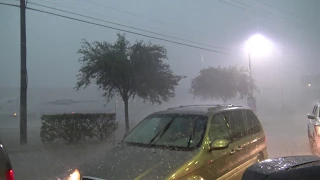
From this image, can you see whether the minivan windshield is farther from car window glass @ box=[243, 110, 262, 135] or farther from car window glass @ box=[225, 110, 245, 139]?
car window glass @ box=[243, 110, 262, 135]

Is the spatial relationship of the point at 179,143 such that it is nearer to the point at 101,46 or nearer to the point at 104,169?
the point at 104,169

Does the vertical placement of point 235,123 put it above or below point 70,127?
above

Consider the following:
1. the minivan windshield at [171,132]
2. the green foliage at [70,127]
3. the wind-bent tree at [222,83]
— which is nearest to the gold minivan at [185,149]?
the minivan windshield at [171,132]

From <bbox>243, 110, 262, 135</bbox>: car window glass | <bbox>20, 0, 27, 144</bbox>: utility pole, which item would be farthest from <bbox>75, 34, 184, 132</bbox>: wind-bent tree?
<bbox>243, 110, 262, 135</bbox>: car window glass

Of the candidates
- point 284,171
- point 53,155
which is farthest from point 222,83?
point 284,171

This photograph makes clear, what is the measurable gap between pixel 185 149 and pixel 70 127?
8.43m

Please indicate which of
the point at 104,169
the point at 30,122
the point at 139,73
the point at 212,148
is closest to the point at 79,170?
the point at 104,169

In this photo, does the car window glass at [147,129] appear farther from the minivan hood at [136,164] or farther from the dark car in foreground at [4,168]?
the dark car in foreground at [4,168]

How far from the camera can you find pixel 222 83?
3145 cm

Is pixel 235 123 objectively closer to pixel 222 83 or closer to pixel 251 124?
pixel 251 124

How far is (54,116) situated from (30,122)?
11.3 metres

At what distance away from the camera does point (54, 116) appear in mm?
12008

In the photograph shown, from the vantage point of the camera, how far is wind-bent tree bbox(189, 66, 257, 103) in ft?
104

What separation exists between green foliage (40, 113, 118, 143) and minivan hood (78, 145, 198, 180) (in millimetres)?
7788
